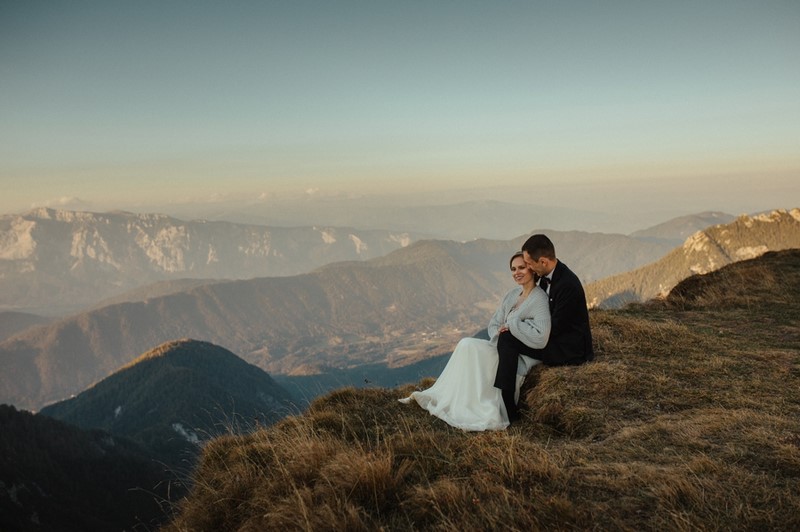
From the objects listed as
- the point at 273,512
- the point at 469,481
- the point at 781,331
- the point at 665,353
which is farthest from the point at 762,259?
the point at 273,512

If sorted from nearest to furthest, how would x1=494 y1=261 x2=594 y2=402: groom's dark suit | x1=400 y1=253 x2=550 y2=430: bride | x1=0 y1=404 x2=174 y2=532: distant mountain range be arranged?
x1=400 y1=253 x2=550 y2=430: bride → x1=494 y1=261 x2=594 y2=402: groom's dark suit → x1=0 y1=404 x2=174 y2=532: distant mountain range

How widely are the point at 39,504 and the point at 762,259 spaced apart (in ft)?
528

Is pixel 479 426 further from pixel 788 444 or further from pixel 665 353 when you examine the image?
pixel 665 353

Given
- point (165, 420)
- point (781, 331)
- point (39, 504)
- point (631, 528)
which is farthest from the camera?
point (165, 420)

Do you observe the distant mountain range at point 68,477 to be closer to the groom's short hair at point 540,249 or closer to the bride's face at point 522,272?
the bride's face at point 522,272

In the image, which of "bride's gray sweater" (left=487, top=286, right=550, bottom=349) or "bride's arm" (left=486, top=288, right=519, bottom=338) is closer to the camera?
"bride's gray sweater" (left=487, top=286, right=550, bottom=349)

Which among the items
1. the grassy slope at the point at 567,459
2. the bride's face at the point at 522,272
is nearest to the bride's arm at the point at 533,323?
the bride's face at the point at 522,272

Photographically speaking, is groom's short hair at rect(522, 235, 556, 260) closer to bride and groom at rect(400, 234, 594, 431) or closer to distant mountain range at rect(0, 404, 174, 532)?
bride and groom at rect(400, 234, 594, 431)

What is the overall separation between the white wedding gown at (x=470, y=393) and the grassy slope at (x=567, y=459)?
1.18 feet

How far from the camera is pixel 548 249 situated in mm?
8719

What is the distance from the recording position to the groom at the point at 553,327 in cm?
832

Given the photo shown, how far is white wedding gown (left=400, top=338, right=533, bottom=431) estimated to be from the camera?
26.2ft

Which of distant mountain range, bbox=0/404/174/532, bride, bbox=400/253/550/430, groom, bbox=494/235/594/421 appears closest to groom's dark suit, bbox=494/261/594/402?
groom, bbox=494/235/594/421

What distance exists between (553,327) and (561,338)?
0.34 m
